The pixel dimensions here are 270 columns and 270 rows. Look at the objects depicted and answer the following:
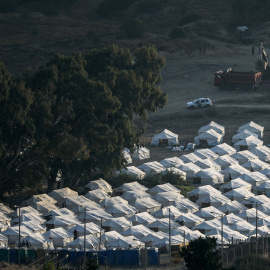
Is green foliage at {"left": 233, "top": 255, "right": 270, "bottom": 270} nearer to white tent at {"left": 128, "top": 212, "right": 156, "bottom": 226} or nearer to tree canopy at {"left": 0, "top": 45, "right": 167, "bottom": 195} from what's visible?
white tent at {"left": 128, "top": 212, "right": 156, "bottom": 226}

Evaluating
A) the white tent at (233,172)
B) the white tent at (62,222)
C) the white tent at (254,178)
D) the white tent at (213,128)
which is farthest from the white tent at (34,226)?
the white tent at (213,128)

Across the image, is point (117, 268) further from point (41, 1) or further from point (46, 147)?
point (41, 1)

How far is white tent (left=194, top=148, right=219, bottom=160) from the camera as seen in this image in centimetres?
8395

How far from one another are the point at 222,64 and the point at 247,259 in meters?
69.0

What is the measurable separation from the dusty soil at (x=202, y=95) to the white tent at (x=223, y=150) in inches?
147

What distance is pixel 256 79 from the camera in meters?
108

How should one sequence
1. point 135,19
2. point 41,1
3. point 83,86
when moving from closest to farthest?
point 83,86 < point 135,19 < point 41,1

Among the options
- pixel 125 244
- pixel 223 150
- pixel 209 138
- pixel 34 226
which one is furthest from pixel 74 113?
pixel 209 138

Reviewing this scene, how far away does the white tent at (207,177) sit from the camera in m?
78.1

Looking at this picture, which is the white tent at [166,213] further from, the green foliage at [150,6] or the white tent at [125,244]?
the green foliage at [150,6]

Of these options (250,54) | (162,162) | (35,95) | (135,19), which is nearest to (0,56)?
(135,19)

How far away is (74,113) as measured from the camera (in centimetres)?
7050

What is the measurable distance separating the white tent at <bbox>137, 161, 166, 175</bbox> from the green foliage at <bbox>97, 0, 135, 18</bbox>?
7145 centimetres

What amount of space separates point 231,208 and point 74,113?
12.9m
